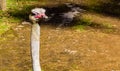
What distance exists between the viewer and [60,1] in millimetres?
17641

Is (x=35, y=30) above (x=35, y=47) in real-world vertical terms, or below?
above

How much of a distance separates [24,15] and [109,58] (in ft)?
18.0

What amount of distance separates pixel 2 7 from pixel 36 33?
9.64 meters

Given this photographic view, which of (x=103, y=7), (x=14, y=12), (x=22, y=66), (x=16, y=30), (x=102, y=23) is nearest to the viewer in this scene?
(x=22, y=66)

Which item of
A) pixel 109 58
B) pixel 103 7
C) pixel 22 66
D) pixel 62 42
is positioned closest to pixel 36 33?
pixel 22 66

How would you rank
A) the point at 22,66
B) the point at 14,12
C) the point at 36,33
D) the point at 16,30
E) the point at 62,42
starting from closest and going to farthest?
the point at 36,33, the point at 22,66, the point at 62,42, the point at 16,30, the point at 14,12

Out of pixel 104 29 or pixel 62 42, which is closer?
pixel 62 42

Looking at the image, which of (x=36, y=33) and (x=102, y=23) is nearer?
(x=36, y=33)

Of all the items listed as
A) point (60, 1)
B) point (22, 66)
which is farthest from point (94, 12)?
point (22, 66)

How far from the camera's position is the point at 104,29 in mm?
13883

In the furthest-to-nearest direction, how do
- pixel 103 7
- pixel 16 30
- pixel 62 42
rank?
pixel 103 7 → pixel 16 30 → pixel 62 42

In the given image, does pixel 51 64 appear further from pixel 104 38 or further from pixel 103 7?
pixel 103 7

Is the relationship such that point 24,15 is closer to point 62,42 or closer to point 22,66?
point 62,42

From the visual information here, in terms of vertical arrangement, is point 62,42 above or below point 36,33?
below
